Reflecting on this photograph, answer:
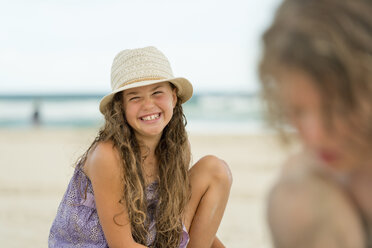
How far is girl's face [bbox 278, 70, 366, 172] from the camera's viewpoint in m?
1.10

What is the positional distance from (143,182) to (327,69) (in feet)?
6.29

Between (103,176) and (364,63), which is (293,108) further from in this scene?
(103,176)

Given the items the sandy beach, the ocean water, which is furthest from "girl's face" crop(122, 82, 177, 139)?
the ocean water

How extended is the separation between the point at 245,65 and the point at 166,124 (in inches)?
65.3

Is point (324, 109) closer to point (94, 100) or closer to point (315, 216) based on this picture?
point (315, 216)

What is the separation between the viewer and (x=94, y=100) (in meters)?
30.7

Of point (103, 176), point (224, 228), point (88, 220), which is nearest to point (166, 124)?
point (103, 176)

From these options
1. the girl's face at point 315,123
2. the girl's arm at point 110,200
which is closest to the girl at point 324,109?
the girl's face at point 315,123

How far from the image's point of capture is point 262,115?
4.31ft

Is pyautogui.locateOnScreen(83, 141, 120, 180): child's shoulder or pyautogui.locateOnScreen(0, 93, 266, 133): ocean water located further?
pyautogui.locateOnScreen(0, 93, 266, 133): ocean water

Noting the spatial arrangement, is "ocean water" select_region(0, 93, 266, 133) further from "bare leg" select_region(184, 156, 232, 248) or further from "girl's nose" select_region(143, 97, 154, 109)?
"girl's nose" select_region(143, 97, 154, 109)

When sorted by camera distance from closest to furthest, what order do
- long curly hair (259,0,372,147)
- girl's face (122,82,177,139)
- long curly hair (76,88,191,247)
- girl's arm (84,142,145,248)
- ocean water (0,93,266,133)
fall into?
1. long curly hair (259,0,372,147)
2. girl's arm (84,142,145,248)
3. long curly hair (76,88,191,247)
4. girl's face (122,82,177,139)
5. ocean water (0,93,266,133)

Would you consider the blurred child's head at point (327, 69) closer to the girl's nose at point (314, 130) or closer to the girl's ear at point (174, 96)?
the girl's nose at point (314, 130)

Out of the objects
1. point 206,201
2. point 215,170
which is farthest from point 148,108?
Result: point 206,201
